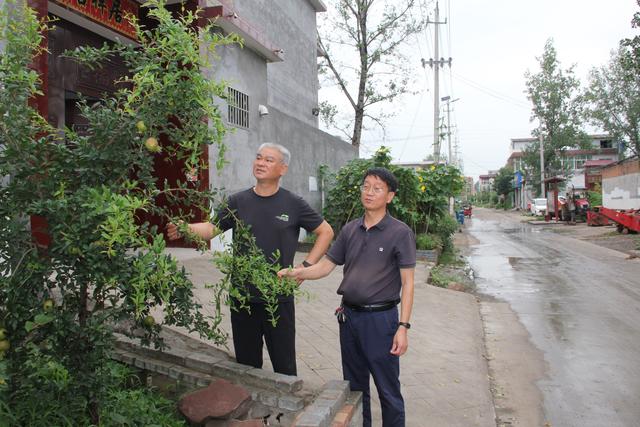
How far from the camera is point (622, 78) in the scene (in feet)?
132

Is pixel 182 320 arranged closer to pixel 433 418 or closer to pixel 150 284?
pixel 150 284

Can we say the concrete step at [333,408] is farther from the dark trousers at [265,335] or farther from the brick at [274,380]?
the dark trousers at [265,335]

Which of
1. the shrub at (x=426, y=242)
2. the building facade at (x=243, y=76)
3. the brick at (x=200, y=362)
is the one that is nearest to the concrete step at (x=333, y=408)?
the brick at (x=200, y=362)

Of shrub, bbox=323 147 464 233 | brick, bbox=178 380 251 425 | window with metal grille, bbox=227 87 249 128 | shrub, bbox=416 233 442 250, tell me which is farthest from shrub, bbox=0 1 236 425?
shrub, bbox=416 233 442 250

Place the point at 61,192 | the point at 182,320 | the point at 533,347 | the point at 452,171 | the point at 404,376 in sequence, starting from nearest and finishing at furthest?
1. the point at 61,192
2. the point at 182,320
3. the point at 404,376
4. the point at 533,347
5. the point at 452,171

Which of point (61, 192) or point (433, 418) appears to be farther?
point (433, 418)

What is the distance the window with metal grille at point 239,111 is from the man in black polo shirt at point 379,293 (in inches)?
275

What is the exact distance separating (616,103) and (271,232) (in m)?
46.1

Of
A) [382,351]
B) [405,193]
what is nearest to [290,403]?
[382,351]

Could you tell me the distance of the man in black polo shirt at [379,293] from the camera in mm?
3186

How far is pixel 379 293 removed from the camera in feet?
10.5

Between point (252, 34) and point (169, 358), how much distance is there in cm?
762

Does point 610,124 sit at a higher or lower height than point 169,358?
higher

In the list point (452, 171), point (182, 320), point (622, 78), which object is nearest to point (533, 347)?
point (182, 320)
